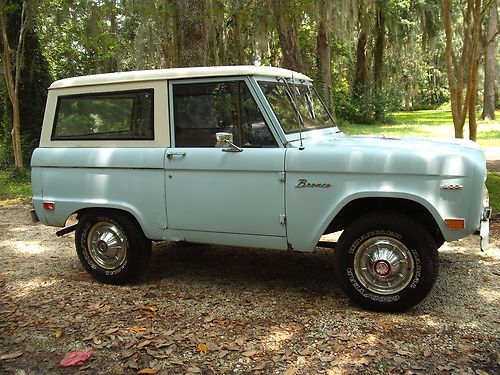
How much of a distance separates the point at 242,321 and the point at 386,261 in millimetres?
1286

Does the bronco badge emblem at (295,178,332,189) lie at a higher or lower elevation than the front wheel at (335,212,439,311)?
higher

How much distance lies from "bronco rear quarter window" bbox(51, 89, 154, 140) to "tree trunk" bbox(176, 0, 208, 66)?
173 inches

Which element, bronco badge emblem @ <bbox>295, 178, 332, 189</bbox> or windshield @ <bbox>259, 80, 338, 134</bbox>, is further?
windshield @ <bbox>259, 80, 338, 134</bbox>

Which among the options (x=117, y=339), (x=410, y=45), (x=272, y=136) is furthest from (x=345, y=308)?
(x=410, y=45)

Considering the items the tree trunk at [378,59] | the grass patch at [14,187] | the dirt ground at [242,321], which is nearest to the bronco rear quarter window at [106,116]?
the dirt ground at [242,321]

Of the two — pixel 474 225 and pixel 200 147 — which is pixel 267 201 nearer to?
pixel 200 147

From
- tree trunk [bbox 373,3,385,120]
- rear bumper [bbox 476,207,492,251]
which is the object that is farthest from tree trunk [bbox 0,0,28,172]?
tree trunk [bbox 373,3,385,120]

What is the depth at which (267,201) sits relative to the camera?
457 centimetres

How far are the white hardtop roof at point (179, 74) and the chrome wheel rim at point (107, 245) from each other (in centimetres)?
144

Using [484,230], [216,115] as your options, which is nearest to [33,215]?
[216,115]

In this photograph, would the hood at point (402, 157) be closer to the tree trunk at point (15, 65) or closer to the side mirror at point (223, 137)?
the side mirror at point (223, 137)

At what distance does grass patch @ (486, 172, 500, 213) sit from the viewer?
26.6 ft

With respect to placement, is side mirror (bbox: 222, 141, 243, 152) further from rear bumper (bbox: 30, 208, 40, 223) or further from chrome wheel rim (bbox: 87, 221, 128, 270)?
rear bumper (bbox: 30, 208, 40, 223)

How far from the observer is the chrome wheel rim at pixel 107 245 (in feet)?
17.4
